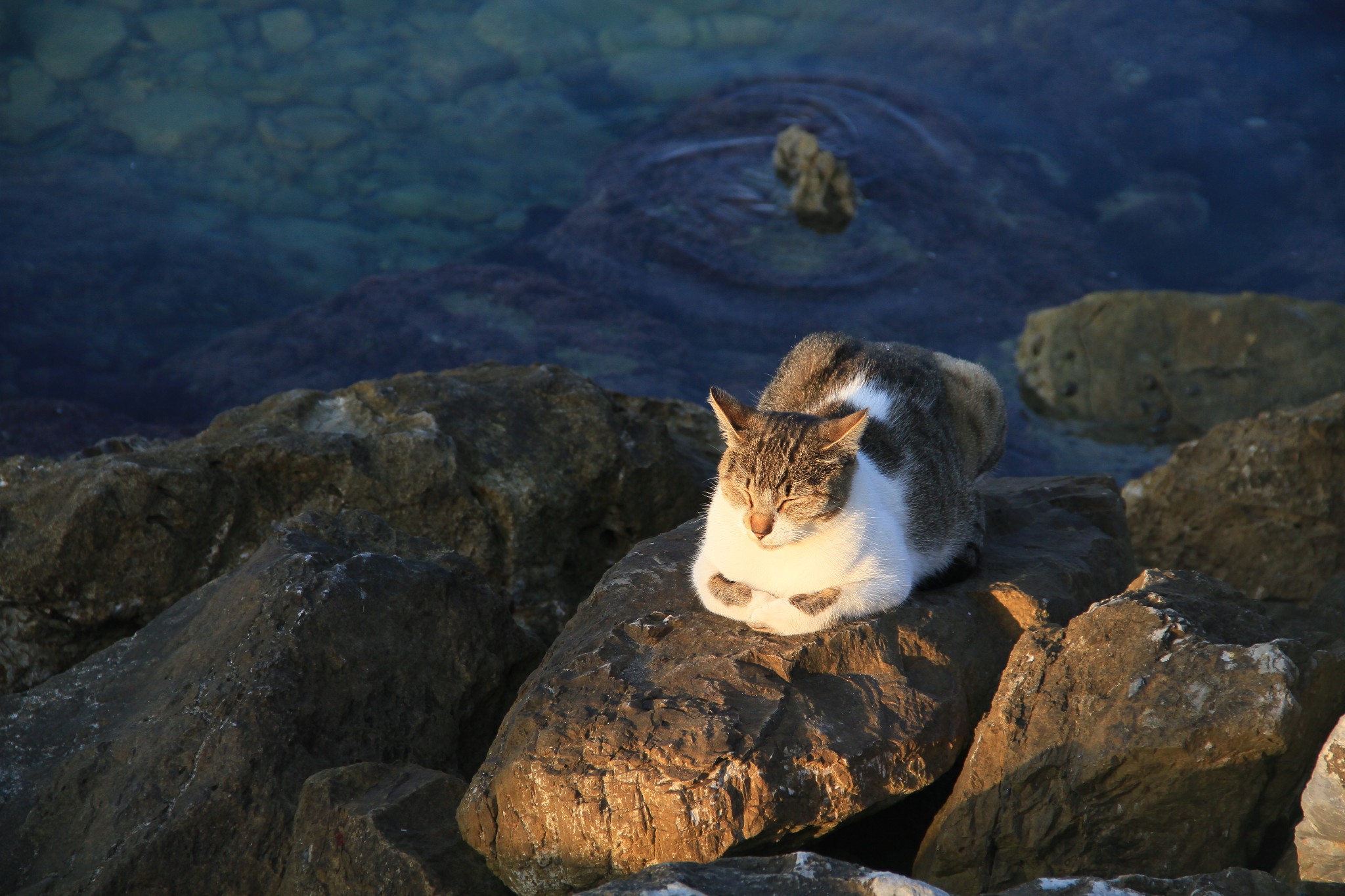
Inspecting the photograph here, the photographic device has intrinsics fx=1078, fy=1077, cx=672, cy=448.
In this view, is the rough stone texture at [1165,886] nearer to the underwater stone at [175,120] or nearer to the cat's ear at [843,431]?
the cat's ear at [843,431]

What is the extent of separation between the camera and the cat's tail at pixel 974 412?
6.02 meters

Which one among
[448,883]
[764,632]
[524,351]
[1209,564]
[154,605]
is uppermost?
[764,632]

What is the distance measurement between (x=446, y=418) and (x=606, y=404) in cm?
101

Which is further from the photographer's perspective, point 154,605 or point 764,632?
point 154,605

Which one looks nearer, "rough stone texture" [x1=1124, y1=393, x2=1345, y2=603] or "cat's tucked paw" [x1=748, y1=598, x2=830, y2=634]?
"cat's tucked paw" [x1=748, y1=598, x2=830, y2=634]

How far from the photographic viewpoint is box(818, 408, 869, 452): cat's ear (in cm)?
449

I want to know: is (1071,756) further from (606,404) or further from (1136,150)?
(1136,150)

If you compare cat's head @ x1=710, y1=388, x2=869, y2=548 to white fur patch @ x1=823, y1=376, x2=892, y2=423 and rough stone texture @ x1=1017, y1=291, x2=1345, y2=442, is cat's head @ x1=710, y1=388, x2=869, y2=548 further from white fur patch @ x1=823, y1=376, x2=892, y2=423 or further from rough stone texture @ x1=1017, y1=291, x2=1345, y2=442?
rough stone texture @ x1=1017, y1=291, x2=1345, y2=442

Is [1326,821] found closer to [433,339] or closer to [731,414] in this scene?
[731,414]

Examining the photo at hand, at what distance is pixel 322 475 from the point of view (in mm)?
5961

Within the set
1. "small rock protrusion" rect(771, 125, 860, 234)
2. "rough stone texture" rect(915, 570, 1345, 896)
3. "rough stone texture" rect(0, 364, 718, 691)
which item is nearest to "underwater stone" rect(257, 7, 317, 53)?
"small rock protrusion" rect(771, 125, 860, 234)

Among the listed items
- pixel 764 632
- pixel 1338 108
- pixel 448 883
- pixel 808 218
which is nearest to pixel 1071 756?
pixel 764 632

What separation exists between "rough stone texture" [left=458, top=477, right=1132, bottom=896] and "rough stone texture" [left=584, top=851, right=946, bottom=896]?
0.57 metres

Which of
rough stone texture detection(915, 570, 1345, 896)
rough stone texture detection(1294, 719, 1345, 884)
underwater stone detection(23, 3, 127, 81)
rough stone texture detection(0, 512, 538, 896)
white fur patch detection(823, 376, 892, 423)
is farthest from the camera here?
underwater stone detection(23, 3, 127, 81)
